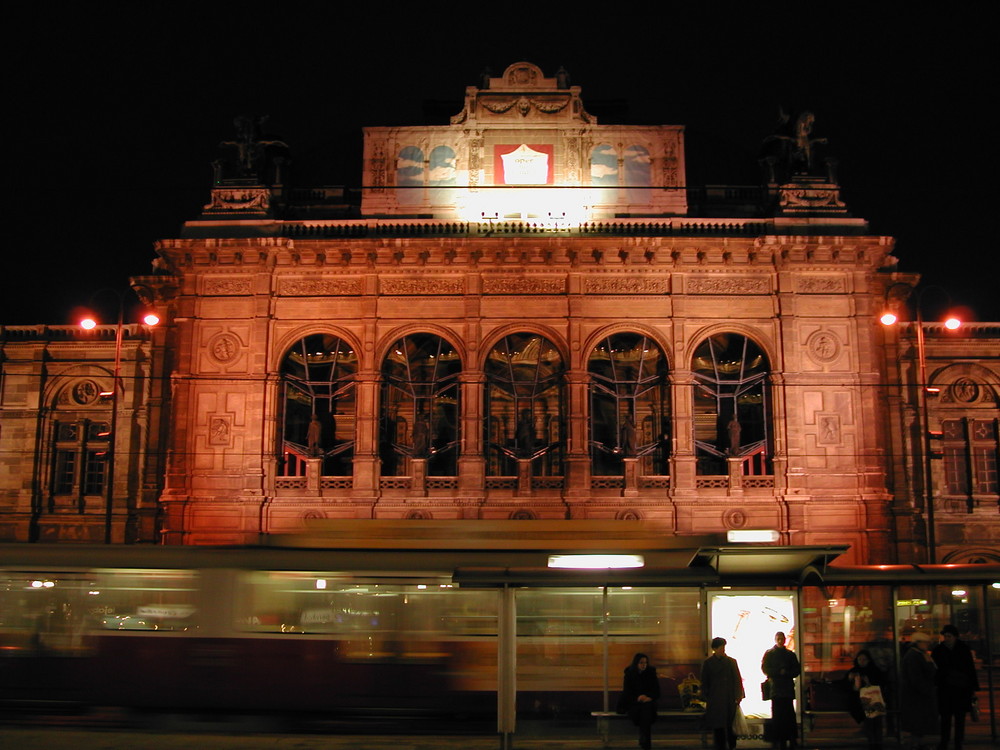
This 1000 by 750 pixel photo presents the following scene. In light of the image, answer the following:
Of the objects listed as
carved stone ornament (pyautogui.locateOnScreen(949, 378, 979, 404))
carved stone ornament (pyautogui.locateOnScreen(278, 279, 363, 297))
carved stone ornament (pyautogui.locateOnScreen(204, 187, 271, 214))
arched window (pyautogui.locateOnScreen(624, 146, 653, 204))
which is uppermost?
arched window (pyautogui.locateOnScreen(624, 146, 653, 204))

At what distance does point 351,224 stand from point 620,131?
972cm

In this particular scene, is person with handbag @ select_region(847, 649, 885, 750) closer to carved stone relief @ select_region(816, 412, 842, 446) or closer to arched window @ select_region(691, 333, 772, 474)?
arched window @ select_region(691, 333, 772, 474)

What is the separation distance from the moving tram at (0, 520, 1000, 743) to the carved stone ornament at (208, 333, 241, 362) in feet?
51.5

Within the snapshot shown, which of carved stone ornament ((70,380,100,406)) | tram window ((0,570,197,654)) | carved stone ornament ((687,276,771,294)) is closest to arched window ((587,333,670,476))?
carved stone ornament ((687,276,771,294))

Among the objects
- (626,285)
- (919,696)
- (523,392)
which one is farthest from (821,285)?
(919,696)

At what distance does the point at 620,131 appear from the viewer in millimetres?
35188

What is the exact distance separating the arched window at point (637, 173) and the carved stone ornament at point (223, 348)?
13926mm

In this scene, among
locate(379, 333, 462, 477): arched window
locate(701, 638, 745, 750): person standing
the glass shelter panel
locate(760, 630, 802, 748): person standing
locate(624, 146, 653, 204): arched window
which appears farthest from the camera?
locate(624, 146, 653, 204): arched window

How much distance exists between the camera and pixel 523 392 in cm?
3500

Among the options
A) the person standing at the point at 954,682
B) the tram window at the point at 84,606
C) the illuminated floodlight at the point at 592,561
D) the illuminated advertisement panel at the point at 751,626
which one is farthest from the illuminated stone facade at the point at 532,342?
the person standing at the point at 954,682

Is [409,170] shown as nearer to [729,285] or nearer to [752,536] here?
[729,285]

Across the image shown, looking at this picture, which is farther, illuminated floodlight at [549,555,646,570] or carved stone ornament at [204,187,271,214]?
carved stone ornament at [204,187,271,214]

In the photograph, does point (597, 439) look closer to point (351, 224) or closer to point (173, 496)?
point (351, 224)

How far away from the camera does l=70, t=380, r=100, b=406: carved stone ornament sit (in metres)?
38.6
